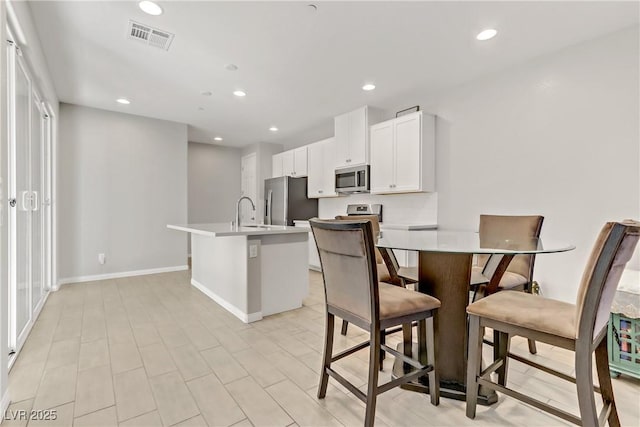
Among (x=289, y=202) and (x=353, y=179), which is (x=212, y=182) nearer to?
(x=289, y=202)

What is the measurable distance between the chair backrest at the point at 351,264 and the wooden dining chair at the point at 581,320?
53 centimetres

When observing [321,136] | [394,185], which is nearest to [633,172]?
[394,185]

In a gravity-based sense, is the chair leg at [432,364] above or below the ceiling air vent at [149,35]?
below

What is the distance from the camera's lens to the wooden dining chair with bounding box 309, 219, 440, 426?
1.34 metres

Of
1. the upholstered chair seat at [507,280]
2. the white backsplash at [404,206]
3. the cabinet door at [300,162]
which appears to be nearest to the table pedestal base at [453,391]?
the upholstered chair seat at [507,280]

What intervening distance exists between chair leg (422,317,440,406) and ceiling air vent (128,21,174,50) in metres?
2.91

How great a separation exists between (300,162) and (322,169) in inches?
25.9

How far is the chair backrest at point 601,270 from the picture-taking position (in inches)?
43.1

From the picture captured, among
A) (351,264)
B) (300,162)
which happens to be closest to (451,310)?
(351,264)

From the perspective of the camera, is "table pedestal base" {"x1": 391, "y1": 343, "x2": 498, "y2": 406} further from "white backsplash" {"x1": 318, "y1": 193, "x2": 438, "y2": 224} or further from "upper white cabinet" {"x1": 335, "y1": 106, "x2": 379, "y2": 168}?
"upper white cabinet" {"x1": 335, "y1": 106, "x2": 379, "y2": 168}

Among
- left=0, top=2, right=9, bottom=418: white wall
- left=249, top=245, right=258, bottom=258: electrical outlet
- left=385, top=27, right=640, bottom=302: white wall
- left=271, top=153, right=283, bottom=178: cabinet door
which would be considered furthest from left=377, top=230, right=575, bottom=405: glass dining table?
left=271, top=153, right=283, bottom=178: cabinet door

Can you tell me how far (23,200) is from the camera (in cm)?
237

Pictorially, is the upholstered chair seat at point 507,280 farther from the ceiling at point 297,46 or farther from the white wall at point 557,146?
the ceiling at point 297,46

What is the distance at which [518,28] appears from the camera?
2.41 meters
